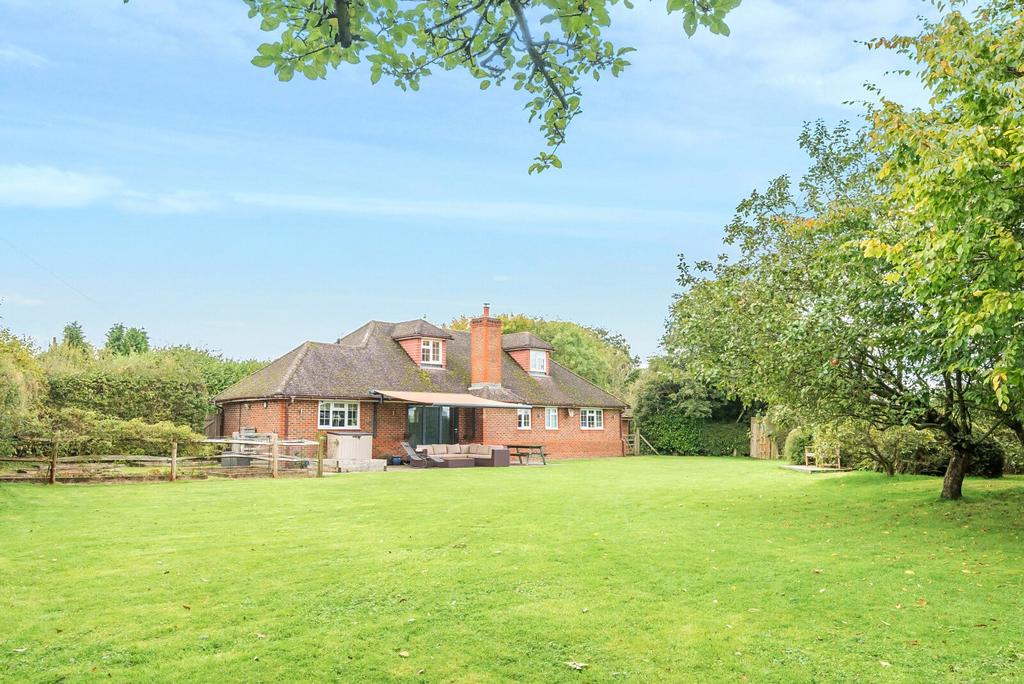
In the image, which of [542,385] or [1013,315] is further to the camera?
[542,385]

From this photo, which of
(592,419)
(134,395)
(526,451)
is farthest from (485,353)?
(134,395)

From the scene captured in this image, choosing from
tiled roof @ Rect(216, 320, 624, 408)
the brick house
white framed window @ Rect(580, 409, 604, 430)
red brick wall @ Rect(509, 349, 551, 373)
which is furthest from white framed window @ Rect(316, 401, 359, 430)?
white framed window @ Rect(580, 409, 604, 430)

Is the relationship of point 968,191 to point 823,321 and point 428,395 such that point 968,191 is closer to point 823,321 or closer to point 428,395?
point 823,321

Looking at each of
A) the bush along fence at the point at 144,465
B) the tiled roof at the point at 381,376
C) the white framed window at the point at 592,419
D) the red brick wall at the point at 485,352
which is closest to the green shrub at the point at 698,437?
the tiled roof at the point at 381,376

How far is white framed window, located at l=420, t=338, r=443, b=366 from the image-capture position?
35062mm

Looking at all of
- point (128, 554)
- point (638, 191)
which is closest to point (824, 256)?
point (638, 191)

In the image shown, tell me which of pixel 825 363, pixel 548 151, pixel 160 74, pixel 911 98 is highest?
pixel 160 74

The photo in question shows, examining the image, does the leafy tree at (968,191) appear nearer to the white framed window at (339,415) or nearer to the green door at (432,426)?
the white framed window at (339,415)

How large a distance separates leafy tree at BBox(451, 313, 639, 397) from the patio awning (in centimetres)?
2049

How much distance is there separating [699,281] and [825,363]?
17.9 feet

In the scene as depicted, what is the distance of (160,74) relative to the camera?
43.5 feet

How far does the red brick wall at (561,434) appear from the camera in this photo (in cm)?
3394

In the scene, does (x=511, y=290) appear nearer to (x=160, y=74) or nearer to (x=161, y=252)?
(x=161, y=252)

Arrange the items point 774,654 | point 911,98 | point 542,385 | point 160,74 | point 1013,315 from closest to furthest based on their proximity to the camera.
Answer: point 774,654 → point 1013,315 → point 911,98 → point 160,74 → point 542,385
